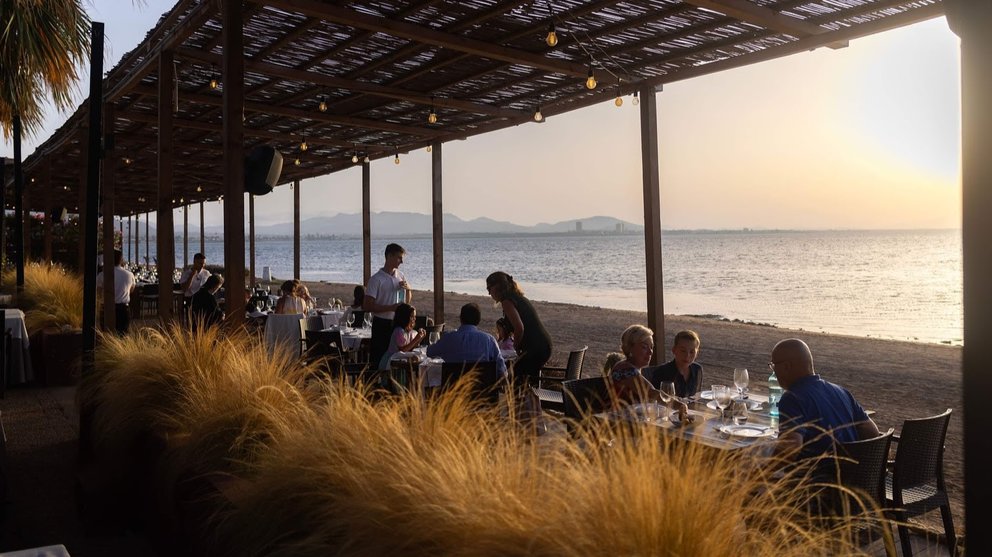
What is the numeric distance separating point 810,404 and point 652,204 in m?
3.99

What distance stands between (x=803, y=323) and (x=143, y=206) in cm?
2417

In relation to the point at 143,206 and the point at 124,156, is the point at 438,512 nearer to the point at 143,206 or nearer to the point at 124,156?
the point at 124,156

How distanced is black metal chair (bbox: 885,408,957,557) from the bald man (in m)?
0.18

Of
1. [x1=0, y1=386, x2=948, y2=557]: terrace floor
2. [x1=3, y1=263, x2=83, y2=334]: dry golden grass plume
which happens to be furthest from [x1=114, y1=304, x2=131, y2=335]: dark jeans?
[x1=0, y1=386, x2=948, y2=557]: terrace floor

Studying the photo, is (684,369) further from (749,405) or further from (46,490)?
(46,490)

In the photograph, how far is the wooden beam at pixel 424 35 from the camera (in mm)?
5141

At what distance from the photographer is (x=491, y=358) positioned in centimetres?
503

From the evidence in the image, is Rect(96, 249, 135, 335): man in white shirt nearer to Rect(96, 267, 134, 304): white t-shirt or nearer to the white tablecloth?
Rect(96, 267, 134, 304): white t-shirt

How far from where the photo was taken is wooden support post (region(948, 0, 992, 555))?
40.3 inches

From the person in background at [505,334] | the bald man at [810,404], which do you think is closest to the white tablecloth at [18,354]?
the person in background at [505,334]

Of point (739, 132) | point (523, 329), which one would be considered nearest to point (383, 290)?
point (523, 329)

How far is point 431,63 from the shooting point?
708 centimetres

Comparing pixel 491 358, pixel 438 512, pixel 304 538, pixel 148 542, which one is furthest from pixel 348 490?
Result: pixel 491 358

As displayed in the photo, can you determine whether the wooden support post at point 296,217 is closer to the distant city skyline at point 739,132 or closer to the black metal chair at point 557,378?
the distant city skyline at point 739,132
